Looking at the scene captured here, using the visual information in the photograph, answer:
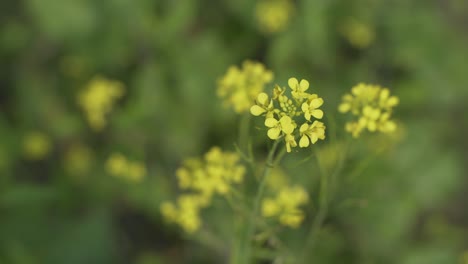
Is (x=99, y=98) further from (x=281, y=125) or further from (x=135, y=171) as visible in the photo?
(x=281, y=125)

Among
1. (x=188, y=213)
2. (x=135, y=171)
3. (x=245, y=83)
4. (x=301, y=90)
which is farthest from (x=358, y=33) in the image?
(x=301, y=90)

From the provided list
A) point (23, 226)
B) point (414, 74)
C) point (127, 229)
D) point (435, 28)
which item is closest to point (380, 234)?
point (414, 74)

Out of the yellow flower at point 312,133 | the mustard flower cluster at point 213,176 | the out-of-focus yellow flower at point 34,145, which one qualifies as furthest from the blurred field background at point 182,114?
the yellow flower at point 312,133

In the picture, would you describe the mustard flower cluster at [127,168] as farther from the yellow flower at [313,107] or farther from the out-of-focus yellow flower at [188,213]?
the yellow flower at [313,107]

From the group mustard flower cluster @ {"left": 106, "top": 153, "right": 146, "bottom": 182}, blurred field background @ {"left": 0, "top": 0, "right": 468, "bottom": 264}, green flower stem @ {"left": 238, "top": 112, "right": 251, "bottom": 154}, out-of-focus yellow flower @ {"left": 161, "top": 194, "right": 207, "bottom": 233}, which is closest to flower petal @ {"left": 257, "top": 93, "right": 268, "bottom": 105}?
green flower stem @ {"left": 238, "top": 112, "right": 251, "bottom": 154}

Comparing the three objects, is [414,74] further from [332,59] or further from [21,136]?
[21,136]
